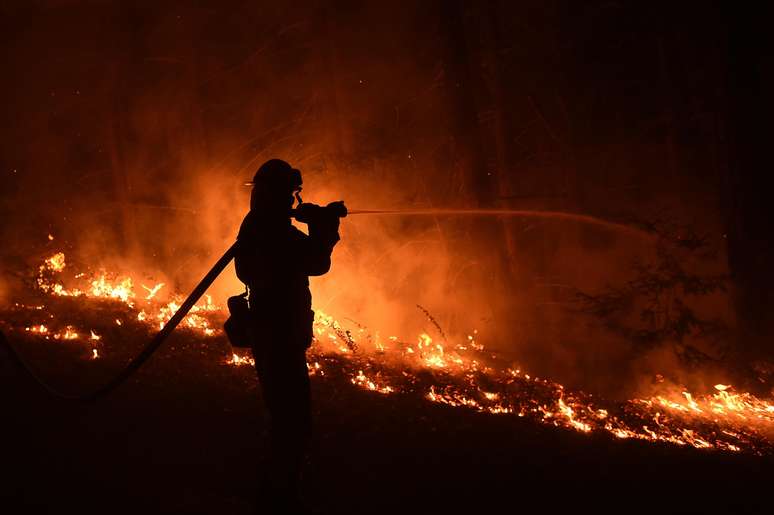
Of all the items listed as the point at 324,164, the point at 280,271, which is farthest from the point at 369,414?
the point at 324,164

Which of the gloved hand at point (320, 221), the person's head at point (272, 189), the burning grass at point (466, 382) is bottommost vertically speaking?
the burning grass at point (466, 382)

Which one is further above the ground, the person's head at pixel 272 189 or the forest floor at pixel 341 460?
the person's head at pixel 272 189

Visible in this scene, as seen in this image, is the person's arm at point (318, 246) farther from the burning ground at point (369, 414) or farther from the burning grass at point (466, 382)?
the burning grass at point (466, 382)

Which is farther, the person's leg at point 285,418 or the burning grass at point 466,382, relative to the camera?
the burning grass at point 466,382

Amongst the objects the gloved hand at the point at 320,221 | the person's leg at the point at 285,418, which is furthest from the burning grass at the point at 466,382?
the gloved hand at the point at 320,221

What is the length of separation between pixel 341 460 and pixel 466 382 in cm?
295

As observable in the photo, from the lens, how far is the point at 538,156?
11.4 meters

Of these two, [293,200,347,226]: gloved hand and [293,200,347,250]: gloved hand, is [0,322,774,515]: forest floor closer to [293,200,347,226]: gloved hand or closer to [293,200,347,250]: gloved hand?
[293,200,347,250]: gloved hand

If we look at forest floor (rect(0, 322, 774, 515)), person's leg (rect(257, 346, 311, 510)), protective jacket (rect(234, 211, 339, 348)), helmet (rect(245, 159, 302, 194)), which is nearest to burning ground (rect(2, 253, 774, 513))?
forest floor (rect(0, 322, 774, 515))

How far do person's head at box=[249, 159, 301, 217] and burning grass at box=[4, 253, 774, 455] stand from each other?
134 inches

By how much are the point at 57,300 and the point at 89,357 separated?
3.24 metres

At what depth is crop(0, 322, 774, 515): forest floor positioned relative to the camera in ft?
12.6

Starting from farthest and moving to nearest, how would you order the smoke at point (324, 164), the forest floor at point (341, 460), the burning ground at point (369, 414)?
the smoke at point (324, 164), the burning ground at point (369, 414), the forest floor at point (341, 460)

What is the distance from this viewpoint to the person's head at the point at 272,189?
3600 mm
